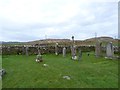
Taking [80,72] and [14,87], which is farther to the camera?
[80,72]

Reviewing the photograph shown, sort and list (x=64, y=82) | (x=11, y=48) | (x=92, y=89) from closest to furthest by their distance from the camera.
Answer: (x=92, y=89)
(x=64, y=82)
(x=11, y=48)

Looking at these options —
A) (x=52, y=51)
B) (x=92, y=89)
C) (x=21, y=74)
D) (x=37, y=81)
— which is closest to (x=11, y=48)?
(x=52, y=51)

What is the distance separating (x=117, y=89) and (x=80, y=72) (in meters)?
4.55

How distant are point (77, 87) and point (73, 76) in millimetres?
2735

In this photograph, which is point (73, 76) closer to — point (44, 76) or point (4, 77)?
point (44, 76)

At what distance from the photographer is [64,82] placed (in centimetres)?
1371

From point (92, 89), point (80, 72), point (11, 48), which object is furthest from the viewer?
point (11, 48)

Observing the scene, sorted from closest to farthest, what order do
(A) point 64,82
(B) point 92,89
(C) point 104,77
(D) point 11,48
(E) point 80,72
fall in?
(B) point 92,89
(A) point 64,82
(C) point 104,77
(E) point 80,72
(D) point 11,48

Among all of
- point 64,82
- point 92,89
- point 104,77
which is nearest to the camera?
point 92,89

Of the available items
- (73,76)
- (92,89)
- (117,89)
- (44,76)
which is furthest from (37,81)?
(117,89)

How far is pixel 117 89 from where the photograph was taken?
12.7 meters

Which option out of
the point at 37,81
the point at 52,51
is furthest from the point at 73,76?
the point at 52,51

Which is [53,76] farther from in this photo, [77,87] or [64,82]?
[77,87]

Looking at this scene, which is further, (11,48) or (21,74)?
(11,48)
